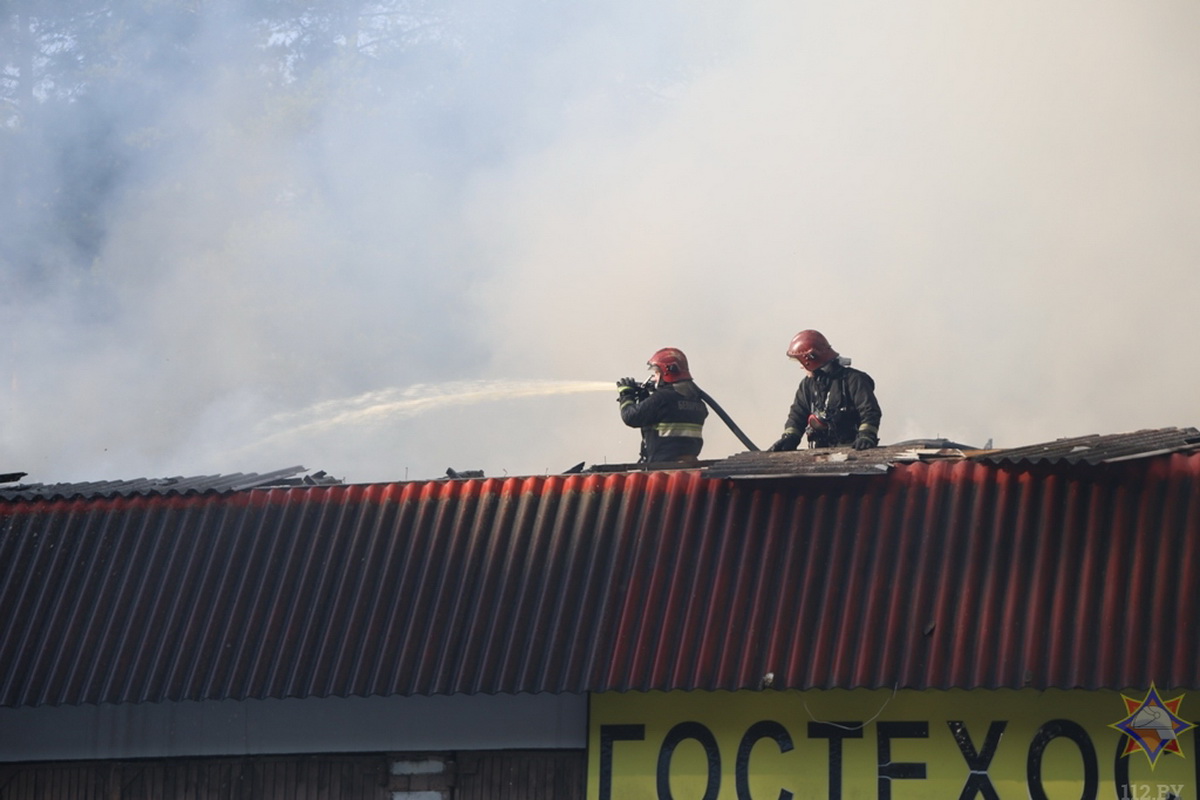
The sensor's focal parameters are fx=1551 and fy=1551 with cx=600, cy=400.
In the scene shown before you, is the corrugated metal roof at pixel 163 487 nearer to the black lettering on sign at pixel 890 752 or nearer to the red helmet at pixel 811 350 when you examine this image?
the red helmet at pixel 811 350

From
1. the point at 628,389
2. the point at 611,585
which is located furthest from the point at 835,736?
the point at 628,389

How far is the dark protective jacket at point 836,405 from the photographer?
582 inches

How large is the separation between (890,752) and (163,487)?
21.7 feet

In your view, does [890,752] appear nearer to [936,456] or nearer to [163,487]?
[936,456]

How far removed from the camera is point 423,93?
38.2 meters

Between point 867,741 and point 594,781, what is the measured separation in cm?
205

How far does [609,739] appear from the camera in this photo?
11648 millimetres

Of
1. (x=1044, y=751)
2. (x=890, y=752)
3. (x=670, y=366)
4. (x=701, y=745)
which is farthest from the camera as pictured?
(x=670, y=366)

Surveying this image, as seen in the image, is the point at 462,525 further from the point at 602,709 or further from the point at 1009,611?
the point at 1009,611

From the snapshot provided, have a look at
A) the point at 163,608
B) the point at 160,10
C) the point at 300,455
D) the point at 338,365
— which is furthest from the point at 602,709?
the point at 160,10

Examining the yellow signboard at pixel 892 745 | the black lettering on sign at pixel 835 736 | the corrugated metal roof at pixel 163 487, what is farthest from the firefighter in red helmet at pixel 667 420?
the black lettering on sign at pixel 835 736

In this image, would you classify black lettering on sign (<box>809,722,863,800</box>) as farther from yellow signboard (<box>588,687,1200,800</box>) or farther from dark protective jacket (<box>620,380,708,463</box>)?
dark protective jacket (<box>620,380,708,463</box>)

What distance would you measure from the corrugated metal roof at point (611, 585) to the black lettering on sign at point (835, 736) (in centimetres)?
60

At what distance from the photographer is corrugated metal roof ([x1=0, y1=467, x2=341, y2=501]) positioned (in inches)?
524
